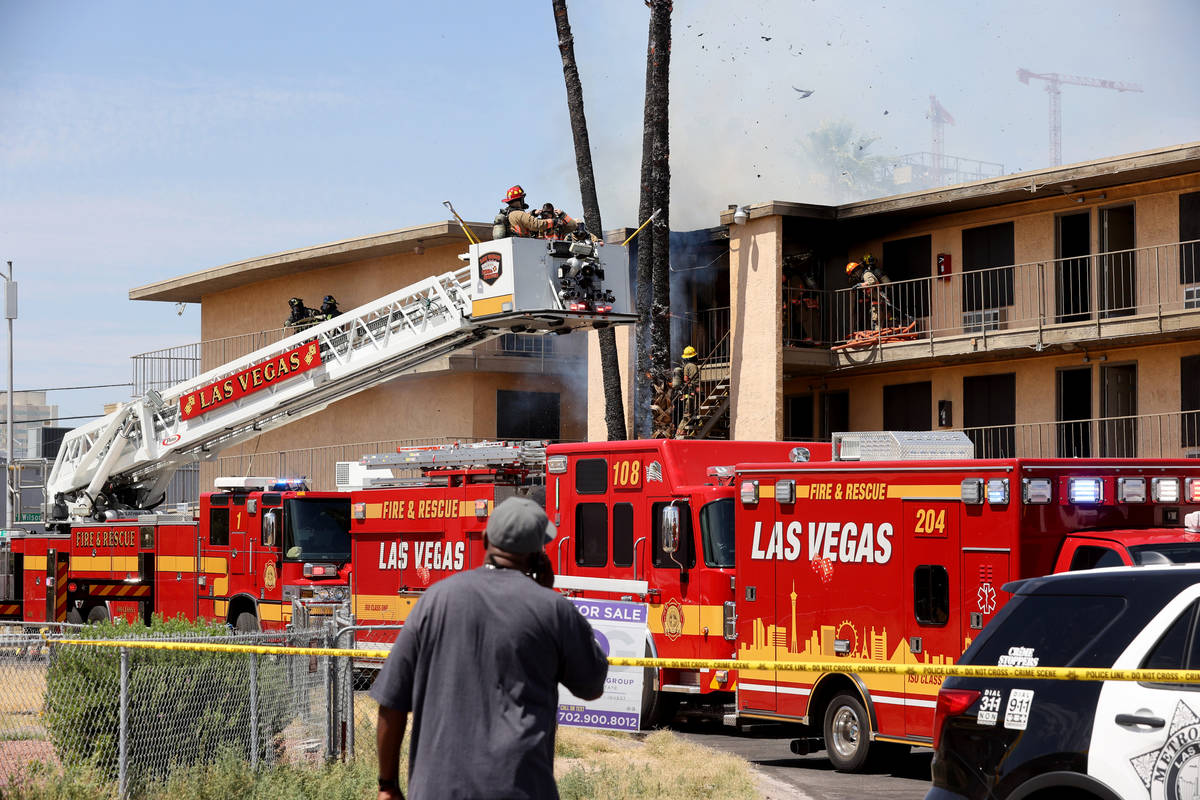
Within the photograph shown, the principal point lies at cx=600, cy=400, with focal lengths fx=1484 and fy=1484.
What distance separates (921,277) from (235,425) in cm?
1313

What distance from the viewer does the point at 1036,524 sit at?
35.5ft

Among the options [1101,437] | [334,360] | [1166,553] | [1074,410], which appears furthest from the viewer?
[1074,410]

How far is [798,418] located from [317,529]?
44.7 ft

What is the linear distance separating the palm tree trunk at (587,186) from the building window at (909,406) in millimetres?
5530

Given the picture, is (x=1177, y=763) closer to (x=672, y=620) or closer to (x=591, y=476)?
(x=672, y=620)

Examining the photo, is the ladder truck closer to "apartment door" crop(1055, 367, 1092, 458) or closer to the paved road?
the paved road

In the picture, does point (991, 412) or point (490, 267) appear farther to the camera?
point (991, 412)

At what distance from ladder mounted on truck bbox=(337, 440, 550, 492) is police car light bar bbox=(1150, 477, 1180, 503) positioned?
759 cm

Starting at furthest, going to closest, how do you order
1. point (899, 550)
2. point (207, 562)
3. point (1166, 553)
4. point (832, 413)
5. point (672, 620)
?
1. point (832, 413)
2. point (207, 562)
3. point (672, 620)
4. point (899, 550)
5. point (1166, 553)

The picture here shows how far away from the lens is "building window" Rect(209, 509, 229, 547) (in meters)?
21.0

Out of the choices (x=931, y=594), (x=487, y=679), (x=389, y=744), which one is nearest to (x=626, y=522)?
(x=931, y=594)

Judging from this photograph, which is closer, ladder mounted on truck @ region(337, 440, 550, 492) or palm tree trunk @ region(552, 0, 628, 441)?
ladder mounted on truck @ region(337, 440, 550, 492)

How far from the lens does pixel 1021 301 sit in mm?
26578

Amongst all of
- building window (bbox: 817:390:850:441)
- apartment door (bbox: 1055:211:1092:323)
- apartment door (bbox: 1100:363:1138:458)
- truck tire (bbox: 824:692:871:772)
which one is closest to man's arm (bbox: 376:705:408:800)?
truck tire (bbox: 824:692:871:772)
